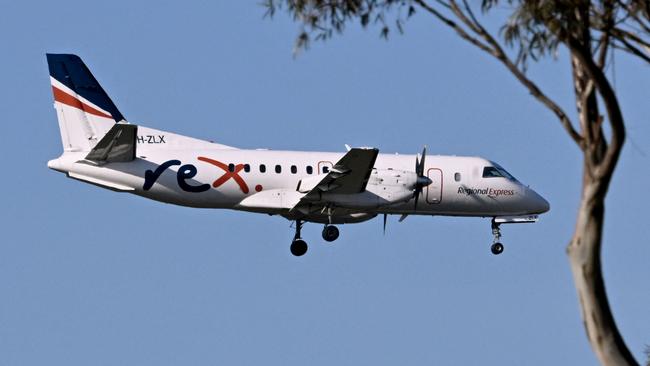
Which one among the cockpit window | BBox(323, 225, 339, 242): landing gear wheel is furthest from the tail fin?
the cockpit window

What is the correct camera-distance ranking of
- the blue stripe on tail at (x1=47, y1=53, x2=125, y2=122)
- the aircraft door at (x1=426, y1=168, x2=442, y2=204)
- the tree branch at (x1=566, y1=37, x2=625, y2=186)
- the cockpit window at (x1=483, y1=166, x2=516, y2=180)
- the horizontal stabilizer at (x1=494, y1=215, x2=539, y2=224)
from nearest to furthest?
the tree branch at (x1=566, y1=37, x2=625, y2=186)
the blue stripe on tail at (x1=47, y1=53, x2=125, y2=122)
the aircraft door at (x1=426, y1=168, x2=442, y2=204)
the cockpit window at (x1=483, y1=166, x2=516, y2=180)
the horizontal stabilizer at (x1=494, y1=215, x2=539, y2=224)

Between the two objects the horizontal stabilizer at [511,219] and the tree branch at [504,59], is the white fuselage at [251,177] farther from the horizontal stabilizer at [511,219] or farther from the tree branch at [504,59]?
the tree branch at [504,59]

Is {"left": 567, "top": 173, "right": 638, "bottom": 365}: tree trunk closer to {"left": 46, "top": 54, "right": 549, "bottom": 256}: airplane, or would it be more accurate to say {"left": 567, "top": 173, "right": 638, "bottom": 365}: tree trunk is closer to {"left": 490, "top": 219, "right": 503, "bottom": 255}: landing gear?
→ {"left": 46, "top": 54, "right": 549, "bottom": 256}: airplane

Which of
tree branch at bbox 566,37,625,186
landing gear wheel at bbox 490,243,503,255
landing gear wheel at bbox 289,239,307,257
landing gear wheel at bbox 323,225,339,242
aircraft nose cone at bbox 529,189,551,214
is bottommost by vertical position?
landing gear wheel at bbox 289,239,307,257

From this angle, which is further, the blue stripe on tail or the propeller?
the blue stripe on tail

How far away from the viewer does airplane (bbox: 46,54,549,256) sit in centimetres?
4231

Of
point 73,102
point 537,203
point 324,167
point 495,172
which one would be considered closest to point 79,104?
point 73,102

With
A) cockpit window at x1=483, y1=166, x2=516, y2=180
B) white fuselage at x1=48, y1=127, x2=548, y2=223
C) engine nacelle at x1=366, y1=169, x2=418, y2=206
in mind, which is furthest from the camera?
cockpit window at x1=483, y1=166, x2=516, y2=180

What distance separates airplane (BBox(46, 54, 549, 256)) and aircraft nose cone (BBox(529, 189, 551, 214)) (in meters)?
1.21

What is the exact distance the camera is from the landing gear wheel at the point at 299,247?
45.7 metres

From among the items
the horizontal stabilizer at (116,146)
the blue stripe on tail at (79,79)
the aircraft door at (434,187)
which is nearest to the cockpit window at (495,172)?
the aircraft door at (434,187)

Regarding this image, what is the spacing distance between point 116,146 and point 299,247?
7779 millimetres

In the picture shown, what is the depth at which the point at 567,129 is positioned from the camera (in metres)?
21.5

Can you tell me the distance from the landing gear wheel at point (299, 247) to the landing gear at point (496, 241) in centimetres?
703
